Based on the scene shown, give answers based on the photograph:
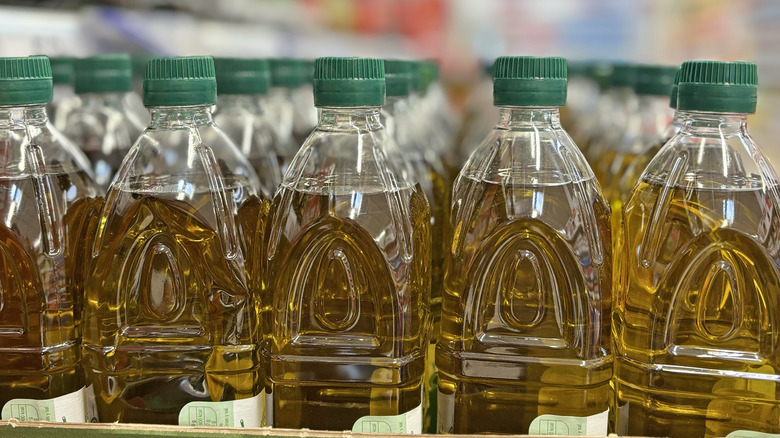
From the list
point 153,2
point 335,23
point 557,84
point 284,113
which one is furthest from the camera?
point 335,23

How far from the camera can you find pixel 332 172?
3.50 feet

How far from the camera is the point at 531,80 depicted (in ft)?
3.27

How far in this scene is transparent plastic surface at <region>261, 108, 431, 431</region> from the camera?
1046 mm

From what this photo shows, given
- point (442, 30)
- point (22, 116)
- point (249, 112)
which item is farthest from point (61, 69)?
point (442, 30)

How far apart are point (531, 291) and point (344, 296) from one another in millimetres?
253

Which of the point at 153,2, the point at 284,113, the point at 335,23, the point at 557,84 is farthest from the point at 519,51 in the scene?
the point at 557,84

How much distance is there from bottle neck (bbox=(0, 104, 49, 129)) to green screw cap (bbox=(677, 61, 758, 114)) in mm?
918

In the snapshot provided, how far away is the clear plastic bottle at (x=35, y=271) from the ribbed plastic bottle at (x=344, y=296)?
29cm

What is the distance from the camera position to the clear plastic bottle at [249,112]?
1541 millimetres

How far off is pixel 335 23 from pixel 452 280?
233 centimetres

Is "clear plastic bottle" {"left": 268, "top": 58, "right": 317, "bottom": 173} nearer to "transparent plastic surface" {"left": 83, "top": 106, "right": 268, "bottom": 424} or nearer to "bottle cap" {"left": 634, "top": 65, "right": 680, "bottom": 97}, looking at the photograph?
"transparent plastic surface" {"left": 83, "top": 106, "right": 268, "bottom": 424}

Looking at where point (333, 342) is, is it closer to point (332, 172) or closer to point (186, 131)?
point (332, 172)

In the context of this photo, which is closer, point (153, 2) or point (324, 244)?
point (324, 244)

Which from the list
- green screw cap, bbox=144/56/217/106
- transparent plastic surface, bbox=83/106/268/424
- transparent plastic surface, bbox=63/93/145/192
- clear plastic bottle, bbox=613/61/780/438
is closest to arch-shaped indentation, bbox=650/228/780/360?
clear plastic bottle, bbox=613/61/780/438
